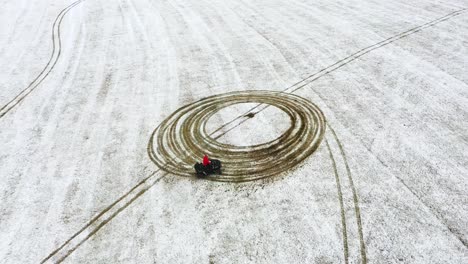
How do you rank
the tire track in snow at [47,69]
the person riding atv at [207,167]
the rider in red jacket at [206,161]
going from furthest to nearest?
the tire track in snow at [47,69]
the person riding atv at [207,167]
the rider in red jacket at [206,161]

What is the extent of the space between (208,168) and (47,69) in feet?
40.6

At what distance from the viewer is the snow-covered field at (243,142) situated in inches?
318

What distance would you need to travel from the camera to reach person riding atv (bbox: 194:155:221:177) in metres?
9.68

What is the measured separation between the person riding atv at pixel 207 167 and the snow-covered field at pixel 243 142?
1.31ft

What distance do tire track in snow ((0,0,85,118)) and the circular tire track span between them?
24.1 feet

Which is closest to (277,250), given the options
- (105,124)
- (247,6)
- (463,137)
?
(463,137)

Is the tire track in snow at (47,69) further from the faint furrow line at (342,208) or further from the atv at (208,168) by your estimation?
the faint furrow line at (342,208)

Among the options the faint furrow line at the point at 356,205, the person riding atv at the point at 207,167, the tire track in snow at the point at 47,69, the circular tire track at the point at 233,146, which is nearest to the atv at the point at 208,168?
the person riding atv at the point at 207,167

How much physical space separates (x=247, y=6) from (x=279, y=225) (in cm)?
1977

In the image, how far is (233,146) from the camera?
11.0 metres

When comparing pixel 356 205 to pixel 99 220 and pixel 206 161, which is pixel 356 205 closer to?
pixel 206 161

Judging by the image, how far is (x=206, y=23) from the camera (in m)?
21.5

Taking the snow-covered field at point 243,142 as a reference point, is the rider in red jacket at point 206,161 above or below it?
above

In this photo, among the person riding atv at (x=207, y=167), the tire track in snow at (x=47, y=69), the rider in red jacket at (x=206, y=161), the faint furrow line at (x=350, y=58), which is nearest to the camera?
the rider in red jacket at (x=206, y=161)
